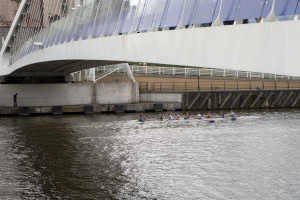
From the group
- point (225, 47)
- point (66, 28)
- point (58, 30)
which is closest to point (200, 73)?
point (58, 30)

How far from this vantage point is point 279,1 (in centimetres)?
971

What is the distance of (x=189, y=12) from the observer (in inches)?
521

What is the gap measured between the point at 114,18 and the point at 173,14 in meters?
5.63

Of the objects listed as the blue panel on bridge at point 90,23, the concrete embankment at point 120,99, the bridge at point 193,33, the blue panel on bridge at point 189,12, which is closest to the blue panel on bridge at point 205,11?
the bridge at point 193,33

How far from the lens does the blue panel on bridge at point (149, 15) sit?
15.5 meters

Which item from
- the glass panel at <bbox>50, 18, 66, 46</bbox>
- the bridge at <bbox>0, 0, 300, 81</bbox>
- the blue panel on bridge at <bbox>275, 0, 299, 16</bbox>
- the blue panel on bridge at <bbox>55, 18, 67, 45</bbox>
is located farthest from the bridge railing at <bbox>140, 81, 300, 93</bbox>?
the blue panel on bridge at <bbox>275, 0, 299, 16</bbox>

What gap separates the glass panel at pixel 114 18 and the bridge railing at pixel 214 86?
37.9 m

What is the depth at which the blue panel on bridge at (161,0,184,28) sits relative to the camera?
1370 centimetres

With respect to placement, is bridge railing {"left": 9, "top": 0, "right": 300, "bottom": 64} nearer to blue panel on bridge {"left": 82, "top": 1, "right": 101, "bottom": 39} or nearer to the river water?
blue panel on bridge {"left": 82, "top": 1, "right": 101, "bottom": 39}

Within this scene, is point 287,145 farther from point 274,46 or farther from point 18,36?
point 18,36

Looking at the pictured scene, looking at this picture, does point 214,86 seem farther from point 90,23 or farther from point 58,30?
point 90,23

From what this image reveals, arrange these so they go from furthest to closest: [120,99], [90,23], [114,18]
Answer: [120,99] < [90,23] < [114,18]

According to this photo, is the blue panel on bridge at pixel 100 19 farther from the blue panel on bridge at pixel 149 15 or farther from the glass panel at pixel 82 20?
the blue panel on bridge at pixel 149 15

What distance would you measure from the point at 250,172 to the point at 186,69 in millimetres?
37953
